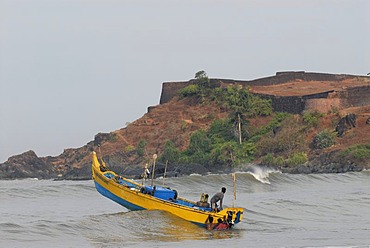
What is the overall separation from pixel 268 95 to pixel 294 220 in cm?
3553

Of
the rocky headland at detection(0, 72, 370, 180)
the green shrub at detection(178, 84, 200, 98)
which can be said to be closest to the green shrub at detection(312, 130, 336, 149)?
the rocky headland at detection(0, 72, 370, 180)

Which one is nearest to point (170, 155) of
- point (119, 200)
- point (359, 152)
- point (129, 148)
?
point (129, 148)

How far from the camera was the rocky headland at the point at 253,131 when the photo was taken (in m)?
51.4

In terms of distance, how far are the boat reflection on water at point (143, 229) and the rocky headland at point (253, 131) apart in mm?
24227

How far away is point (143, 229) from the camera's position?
22.9 meters

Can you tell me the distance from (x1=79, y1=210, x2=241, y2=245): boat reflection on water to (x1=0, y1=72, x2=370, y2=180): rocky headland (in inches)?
954

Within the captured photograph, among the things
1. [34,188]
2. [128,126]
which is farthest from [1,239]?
[128,126]

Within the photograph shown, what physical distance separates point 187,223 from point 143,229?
118cm

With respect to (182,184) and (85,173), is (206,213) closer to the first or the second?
(182,184)

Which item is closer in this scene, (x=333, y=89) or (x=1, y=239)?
(x=1, y=239)

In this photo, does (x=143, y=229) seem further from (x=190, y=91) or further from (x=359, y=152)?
(x=190, y=91)

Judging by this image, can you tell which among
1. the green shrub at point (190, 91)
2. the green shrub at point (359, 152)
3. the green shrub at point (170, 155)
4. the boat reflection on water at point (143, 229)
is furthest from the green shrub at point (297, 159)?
the boat reflection on water at point (143, 229)

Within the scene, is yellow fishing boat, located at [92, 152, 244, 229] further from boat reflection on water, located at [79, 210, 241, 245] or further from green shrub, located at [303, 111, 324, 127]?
green shrub, located at [303, 111, 324, 127]

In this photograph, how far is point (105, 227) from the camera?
2317 centimetres
